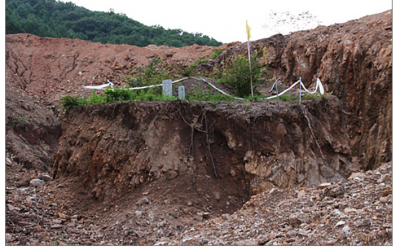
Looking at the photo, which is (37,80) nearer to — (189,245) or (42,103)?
(42,103)

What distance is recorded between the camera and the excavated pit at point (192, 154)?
7.96 metres

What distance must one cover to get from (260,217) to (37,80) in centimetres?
1867

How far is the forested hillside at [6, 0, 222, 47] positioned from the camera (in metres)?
35.8

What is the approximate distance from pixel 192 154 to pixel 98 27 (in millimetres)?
34057

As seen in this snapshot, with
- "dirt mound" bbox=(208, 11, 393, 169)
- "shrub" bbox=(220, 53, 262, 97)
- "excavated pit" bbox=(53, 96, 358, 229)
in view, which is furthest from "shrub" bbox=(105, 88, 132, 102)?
"dirt mound" bbox=(208, 11, 393, 169)

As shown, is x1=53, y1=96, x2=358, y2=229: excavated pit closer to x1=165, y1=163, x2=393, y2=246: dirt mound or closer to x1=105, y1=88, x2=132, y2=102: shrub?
x1=105, y1=88, x2=132, y2=102: shrub

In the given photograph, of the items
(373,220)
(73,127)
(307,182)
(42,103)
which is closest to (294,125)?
(307,182)

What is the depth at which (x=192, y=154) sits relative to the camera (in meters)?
8.30

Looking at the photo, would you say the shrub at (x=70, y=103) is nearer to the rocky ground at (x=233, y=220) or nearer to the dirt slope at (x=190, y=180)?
the dirt slope at (x=190, y=180)

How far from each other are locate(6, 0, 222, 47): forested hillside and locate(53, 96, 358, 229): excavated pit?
27580 mm

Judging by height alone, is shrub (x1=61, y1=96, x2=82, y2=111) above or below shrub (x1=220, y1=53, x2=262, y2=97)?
below

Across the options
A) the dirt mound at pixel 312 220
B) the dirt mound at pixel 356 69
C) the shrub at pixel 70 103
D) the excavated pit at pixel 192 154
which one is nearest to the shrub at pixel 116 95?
the excavated pit at pixel 192 154

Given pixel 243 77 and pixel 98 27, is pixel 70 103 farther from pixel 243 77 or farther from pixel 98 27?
pixel 98 27

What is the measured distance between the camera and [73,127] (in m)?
9.62
